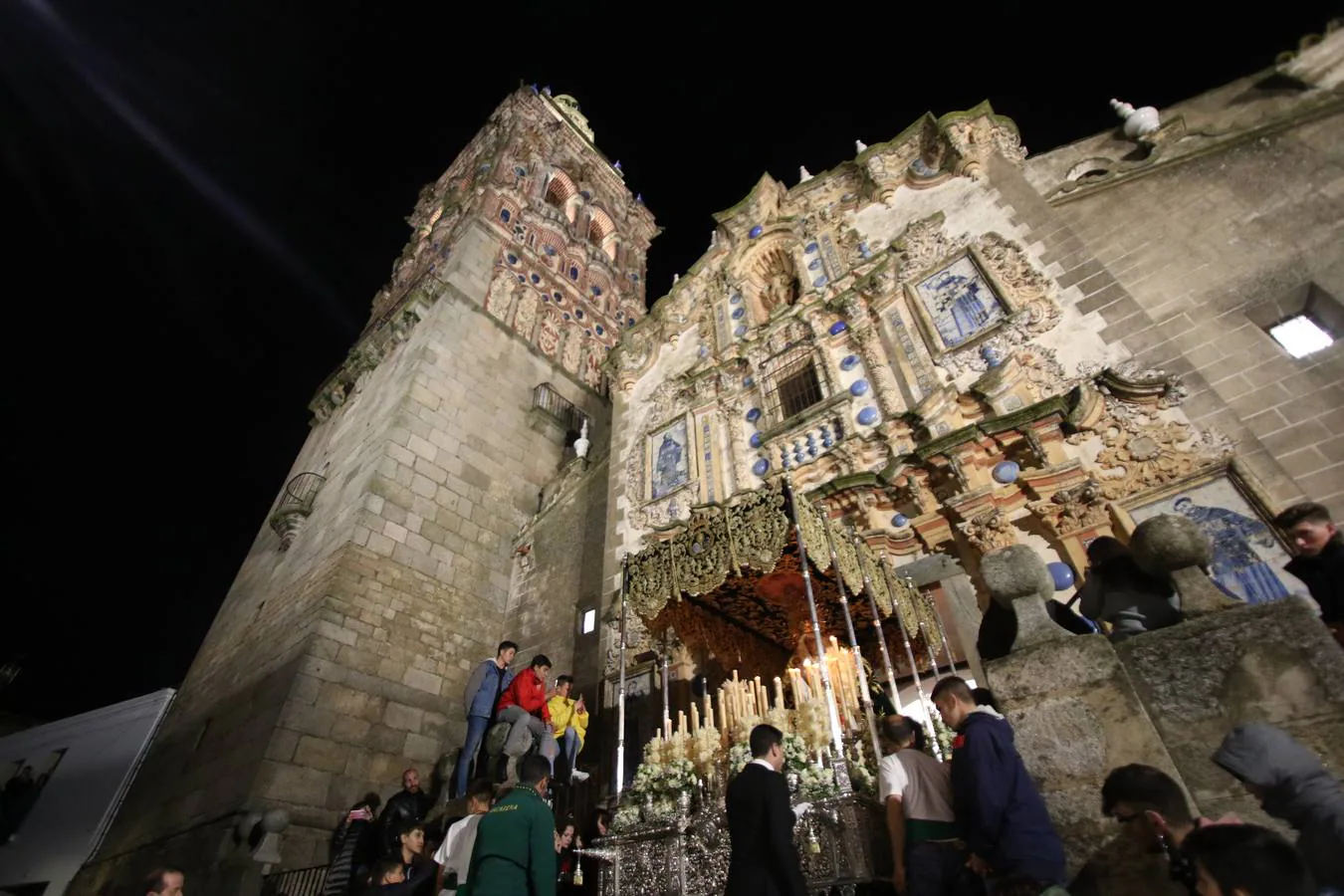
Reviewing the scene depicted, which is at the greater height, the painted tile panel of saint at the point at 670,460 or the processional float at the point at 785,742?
the painted tile panel of saint at the point at 670,460

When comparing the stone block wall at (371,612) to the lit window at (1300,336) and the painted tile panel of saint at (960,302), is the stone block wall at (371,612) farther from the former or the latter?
the lit window at (1300,336)

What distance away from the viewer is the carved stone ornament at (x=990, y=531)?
7477 millimetres

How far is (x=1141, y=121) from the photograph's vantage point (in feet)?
34.8

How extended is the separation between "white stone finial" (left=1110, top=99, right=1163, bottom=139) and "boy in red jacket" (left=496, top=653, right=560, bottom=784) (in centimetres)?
1295

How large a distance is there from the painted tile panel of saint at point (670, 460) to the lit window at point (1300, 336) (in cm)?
837

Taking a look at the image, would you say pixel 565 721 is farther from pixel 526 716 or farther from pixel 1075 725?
A: pixel 1075 725

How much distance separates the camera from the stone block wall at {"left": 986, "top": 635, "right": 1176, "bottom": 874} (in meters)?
3.08

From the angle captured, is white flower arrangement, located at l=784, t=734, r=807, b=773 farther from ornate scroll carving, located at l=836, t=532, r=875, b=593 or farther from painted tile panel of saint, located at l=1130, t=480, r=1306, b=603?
painted tile panel of saint, located at l=1130, t=480, r=1306, b=603

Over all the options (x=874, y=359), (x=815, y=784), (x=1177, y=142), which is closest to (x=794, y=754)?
(x=815, y=784)

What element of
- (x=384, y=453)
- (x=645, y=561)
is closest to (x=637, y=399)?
(x=384, y=453)

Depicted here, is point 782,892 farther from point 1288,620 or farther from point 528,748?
point 528,748

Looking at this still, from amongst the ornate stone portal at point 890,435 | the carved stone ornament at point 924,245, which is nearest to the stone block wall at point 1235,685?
the ornate stone portal at point 890,435

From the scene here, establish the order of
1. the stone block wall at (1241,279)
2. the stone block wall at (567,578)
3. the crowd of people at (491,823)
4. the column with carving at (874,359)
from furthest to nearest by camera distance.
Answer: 1. the stone block wall at (567,578)
2. the column with carving at (874,359)
3. the stone block wall at (1241,279)
4. the crowd of people at (491,823)

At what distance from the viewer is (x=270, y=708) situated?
9.24 metres
